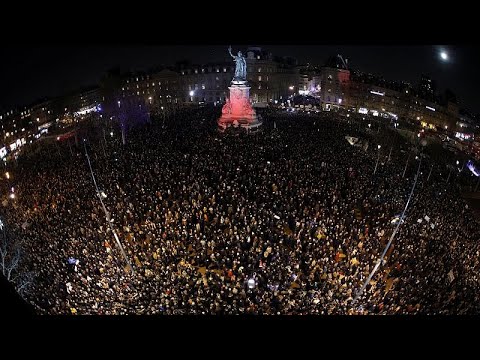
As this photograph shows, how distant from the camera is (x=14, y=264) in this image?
12.6 meters

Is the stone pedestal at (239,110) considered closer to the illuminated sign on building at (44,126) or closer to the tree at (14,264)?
the tree at (14,264)

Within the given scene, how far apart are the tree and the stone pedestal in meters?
23.5

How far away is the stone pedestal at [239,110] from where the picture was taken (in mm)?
35969

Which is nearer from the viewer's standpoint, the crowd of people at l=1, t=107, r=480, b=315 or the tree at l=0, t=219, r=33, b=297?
the crowd of people at l=1, t=107, r=480, b=315

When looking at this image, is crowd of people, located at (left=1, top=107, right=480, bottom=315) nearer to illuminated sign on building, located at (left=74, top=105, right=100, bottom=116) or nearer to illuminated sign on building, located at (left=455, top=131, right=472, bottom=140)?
illuminated sign on building, located at (left=455, top=131, right=472, bottom=140)

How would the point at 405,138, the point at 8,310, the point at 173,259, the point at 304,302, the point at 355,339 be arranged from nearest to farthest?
the point at 355,339 → the point at 8,310 → the point at 304,302 → the point at 173,259 → the point at 405,138

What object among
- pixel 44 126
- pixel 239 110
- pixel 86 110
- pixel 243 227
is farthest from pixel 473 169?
pixel 86 110

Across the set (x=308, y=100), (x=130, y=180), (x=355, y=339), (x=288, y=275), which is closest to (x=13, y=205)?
(x=130, y=180)

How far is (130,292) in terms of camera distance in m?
11.5

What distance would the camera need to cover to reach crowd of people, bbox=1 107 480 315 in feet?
36.0

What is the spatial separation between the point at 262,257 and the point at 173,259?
3.07 m

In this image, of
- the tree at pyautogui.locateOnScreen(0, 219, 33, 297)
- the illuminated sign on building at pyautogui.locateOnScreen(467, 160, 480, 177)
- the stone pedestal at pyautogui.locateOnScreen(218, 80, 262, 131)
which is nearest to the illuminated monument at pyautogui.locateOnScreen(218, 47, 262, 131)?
the stone pedestal at pyautogui.locateOnScreen(218, 80, 262, 131)

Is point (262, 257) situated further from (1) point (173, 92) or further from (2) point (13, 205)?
(1) point (173, 92)

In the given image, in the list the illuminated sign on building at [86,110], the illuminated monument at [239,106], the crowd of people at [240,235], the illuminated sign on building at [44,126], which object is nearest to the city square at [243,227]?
the crowd of people at [240,235]
